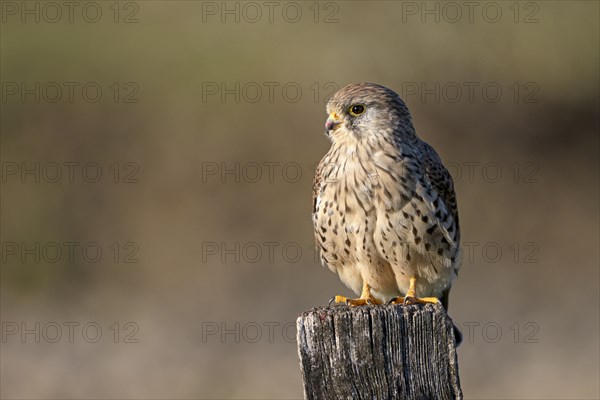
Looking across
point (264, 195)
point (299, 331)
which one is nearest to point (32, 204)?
point (264, 195)

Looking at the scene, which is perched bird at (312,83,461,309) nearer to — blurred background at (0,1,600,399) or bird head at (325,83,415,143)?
bird head at (325,83,415,143)

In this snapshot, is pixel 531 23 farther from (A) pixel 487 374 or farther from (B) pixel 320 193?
(B) pixel 320 193

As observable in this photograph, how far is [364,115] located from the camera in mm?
5598

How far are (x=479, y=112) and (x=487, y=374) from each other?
9.07 ft

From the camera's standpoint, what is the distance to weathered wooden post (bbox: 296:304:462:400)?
340 centimetres

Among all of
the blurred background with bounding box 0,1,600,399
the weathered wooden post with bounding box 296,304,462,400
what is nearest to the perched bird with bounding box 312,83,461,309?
the weathered wooden post with bounding box 296,304,462,400

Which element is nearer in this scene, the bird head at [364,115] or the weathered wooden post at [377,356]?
the weathered wooden post at [377,356]

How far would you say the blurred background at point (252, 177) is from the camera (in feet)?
32.6

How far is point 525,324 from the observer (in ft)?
32.4

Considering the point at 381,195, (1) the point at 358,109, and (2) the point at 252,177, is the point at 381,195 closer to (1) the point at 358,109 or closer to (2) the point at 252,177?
(1) the point at 358,109

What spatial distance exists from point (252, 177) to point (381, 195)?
193 inches

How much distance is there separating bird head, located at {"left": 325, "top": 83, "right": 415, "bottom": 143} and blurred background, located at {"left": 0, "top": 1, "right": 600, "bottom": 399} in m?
4.14

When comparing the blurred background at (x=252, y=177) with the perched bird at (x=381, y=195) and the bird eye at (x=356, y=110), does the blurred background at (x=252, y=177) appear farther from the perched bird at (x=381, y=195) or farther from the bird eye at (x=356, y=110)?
the bird eye at (x=356, y=110)

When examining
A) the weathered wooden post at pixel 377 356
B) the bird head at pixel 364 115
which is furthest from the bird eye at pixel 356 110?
the weathered wooden post at pixel 377 356
